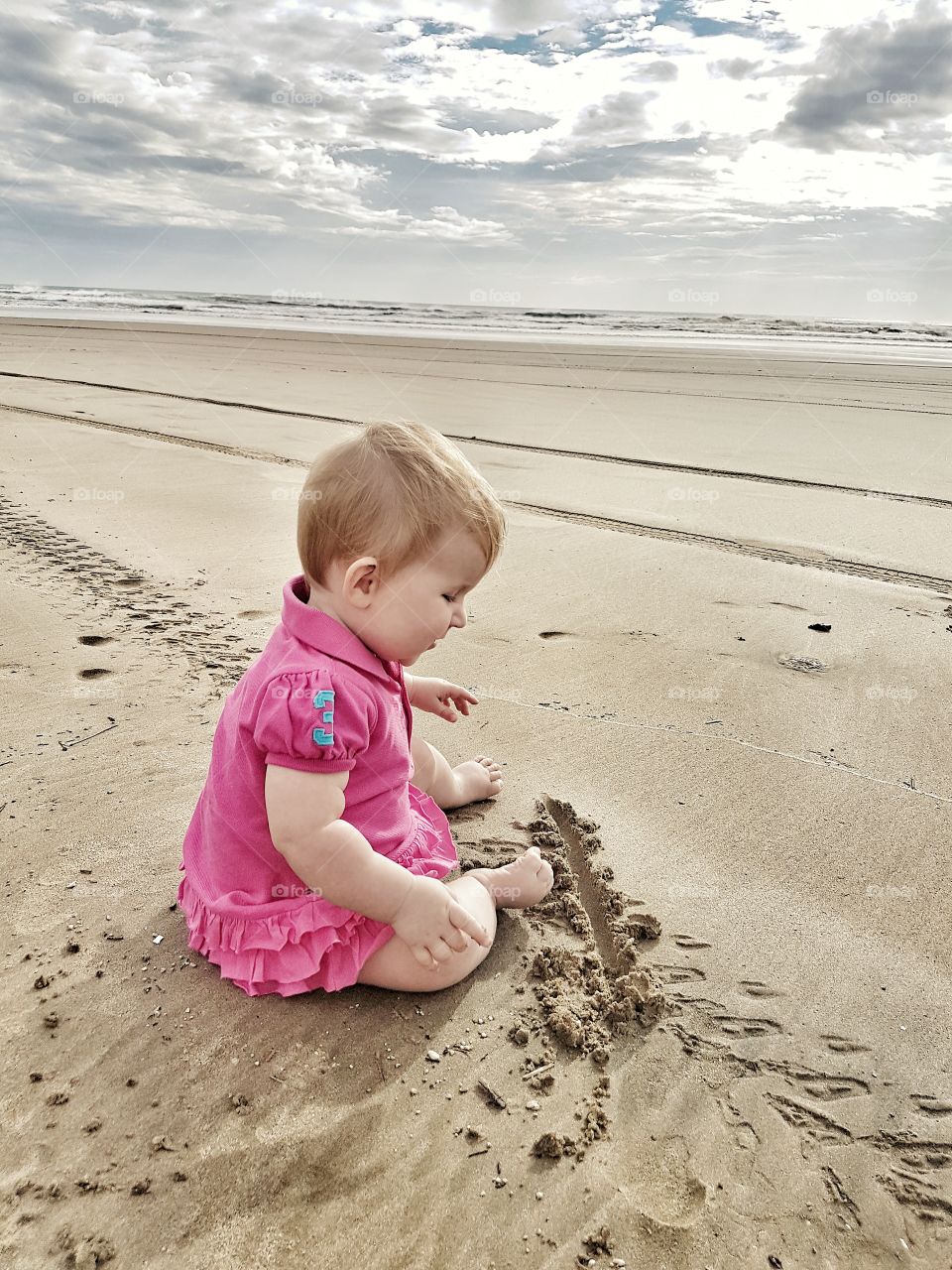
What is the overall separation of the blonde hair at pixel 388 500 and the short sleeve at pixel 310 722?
256 millimetres

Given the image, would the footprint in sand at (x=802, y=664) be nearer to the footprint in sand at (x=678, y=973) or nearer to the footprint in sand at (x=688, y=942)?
the footprint in sand at (x=688, y=942)

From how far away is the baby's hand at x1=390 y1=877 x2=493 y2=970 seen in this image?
1.84 meters

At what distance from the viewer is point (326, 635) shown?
1928mm

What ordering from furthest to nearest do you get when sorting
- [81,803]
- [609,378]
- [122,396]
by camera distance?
[609,378] < [122,396] < [81,803]

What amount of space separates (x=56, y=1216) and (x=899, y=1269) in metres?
1.29

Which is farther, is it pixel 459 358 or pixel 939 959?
pixel 459 358

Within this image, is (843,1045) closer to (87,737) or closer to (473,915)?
(473,915)

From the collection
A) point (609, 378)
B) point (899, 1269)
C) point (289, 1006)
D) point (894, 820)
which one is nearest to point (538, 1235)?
point (899, 1269)

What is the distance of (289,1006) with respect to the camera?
1919mm

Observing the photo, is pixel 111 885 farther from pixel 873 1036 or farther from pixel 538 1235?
pixel 873 1036

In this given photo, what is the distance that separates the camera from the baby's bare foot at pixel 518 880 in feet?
7.07

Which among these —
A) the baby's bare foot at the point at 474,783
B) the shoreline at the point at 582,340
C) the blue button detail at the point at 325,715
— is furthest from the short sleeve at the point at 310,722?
the shoreline at the point at 582,340

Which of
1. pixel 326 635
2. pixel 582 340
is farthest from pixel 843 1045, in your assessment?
pixel 582 340

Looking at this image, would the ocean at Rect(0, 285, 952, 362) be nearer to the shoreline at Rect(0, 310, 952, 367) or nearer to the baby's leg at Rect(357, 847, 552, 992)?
the shoreline at Rect(0, 310, 952, 367)
